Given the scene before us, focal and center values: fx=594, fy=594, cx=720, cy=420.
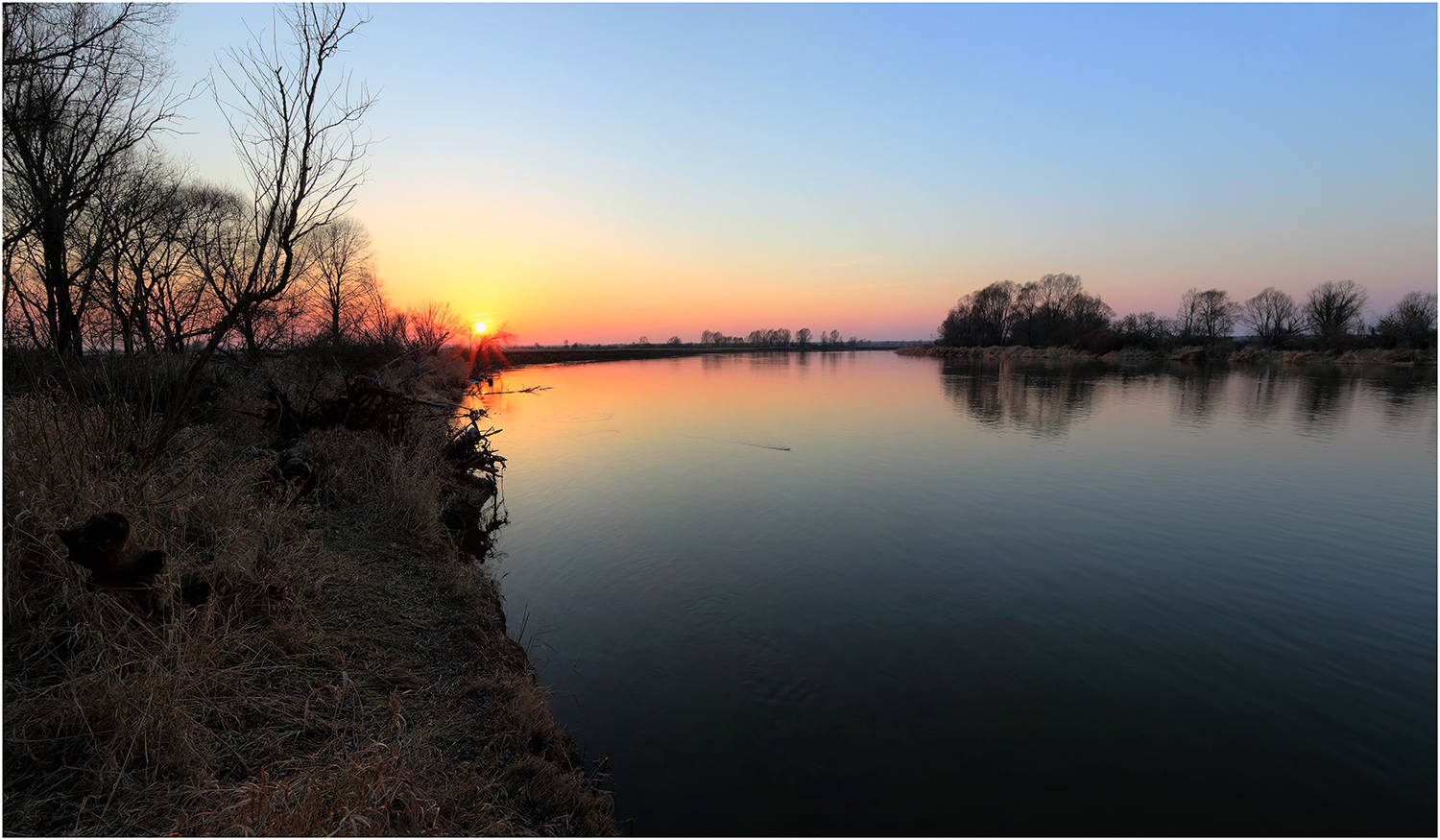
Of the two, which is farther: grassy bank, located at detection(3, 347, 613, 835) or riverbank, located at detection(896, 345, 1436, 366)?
riverbank, located at detection(896, 345, 1436, 366)

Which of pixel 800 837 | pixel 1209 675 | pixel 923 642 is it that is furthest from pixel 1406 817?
pixel 800 837

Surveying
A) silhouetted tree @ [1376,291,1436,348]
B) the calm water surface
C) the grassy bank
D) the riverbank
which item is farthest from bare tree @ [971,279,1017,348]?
the grassy bank

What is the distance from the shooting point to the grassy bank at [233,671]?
3.00m

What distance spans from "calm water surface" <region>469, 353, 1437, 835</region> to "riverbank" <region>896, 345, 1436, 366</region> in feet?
183

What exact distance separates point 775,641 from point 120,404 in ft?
22.6

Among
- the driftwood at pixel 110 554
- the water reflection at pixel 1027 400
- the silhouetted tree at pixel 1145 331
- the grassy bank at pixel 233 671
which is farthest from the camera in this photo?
the silhouetted tree at pixel 1145 331

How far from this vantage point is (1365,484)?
12.8 metres

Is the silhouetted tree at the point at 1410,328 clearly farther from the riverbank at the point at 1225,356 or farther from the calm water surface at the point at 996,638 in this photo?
the calm water surface at the point at 996,638

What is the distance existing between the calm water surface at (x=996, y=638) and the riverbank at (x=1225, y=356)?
55745mm

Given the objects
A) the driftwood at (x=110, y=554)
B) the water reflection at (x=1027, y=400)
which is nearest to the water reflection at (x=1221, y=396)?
the water reflection at (x=1027, y=400)

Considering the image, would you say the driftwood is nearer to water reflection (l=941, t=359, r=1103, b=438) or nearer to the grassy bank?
the grassy bank

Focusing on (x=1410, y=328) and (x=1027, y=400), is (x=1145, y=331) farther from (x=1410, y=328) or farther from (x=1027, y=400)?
(x=1027, y=400)

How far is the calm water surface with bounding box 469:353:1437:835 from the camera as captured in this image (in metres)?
4.52

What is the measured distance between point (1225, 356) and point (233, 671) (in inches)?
3470
